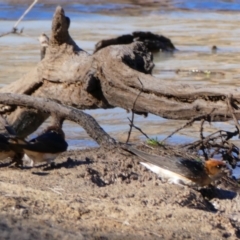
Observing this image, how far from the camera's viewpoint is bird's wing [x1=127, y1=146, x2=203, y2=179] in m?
6.64

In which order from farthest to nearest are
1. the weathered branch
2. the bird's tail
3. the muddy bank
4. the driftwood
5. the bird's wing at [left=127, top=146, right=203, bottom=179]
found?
1. the weathered branch
2. the driftwood
3. the bird's tail
4. the bird's wing at [left=127, top=146, right=203, bottom=179]
5. the muddy bank

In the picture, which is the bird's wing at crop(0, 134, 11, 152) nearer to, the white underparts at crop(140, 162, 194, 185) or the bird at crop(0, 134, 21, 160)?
the bird at crop(0, 134, 21, 160)

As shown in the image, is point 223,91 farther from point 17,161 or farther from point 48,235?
point 48,235

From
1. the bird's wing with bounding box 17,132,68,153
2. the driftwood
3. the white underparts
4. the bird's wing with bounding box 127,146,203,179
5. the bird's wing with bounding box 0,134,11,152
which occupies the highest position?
the driftwood

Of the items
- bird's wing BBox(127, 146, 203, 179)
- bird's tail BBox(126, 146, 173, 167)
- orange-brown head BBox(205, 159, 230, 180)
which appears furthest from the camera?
orange-brown head BBox(205, 159, 230, 180)

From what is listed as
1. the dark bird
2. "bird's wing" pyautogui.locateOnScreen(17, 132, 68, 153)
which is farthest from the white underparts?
the dark bird

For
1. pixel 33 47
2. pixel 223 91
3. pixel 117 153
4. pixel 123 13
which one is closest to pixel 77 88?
pixel 117 153

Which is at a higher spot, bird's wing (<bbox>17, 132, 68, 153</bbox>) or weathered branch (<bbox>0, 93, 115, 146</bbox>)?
weathered branch (<bbox>0, 93, 115, 146</bbox>)

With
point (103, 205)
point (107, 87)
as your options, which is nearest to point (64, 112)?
point (107, 87)

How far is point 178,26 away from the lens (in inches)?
919

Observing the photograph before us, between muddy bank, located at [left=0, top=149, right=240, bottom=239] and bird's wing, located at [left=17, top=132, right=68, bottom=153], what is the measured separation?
153mm

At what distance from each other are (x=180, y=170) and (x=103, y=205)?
63.7 inches

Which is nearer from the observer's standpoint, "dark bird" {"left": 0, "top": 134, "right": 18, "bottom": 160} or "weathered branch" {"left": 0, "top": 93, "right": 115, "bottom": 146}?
"dark bird" {"left": 0, "top": 134, "right": 18, "bottom": 160}

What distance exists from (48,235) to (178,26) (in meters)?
19.3
